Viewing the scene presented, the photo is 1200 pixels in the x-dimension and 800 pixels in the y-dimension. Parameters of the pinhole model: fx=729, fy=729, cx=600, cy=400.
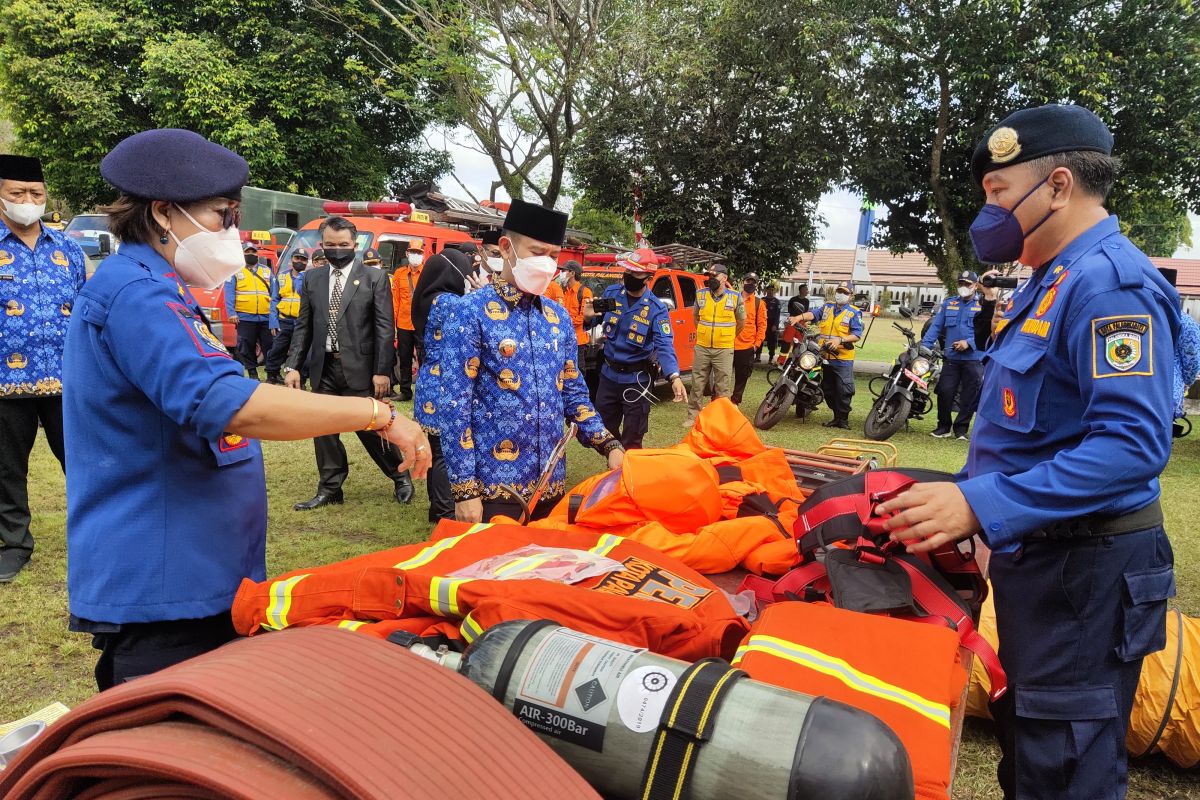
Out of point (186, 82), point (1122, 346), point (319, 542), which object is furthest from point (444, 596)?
point (186, 82)

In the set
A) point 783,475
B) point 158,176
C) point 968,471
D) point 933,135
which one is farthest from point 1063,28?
point 158,176

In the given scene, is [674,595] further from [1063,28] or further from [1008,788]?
[1063,28]

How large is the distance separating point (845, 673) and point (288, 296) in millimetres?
9046

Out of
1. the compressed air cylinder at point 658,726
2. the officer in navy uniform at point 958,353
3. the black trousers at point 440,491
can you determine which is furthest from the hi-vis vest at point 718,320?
the compressed air cylinder at point 658,726

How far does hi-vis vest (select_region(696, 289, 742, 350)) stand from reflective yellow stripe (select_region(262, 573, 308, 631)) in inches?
354

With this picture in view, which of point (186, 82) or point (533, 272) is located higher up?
point (186, 82)

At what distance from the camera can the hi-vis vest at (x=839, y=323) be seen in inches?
411

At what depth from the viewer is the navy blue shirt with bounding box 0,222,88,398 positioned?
400 centimetres

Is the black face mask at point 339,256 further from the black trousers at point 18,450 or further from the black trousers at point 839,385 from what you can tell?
the black trousers at point 839,385

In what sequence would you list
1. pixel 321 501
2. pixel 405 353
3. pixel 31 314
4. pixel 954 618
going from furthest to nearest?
pixel 405 353, pixel 321 501, pixel 31 314, pixel 954 618

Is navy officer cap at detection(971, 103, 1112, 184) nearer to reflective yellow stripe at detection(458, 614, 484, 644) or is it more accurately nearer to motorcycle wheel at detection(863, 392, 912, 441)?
reflective yellow stripe at detection(458, 614, 484, 644)

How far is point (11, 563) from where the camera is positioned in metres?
4.16

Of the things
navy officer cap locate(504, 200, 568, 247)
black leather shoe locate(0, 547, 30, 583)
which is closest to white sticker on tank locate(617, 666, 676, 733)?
navy officer cap locate(504, 200, 568, 247)

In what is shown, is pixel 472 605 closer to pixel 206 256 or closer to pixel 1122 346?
pixel 206 256
